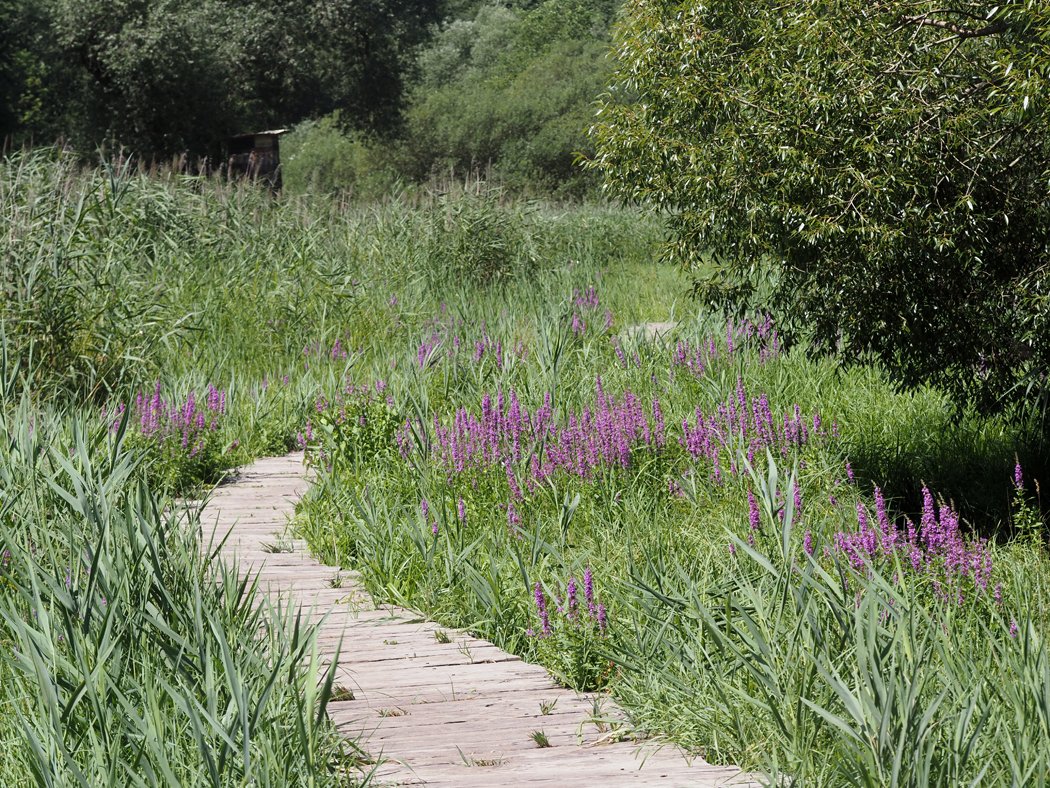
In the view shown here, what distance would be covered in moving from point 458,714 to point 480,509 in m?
2.15

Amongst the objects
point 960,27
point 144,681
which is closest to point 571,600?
point 144,681

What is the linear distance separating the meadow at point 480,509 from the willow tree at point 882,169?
533 mm

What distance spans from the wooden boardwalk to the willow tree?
239 centimetres

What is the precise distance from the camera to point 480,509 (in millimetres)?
5496

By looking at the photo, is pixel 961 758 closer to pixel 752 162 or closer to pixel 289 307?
pixel 752 162

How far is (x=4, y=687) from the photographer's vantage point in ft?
10.3

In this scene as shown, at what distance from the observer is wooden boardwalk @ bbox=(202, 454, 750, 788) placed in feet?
9.50

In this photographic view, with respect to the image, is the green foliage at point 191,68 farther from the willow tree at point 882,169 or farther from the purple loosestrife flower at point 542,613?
the purple loosestrife flower at point 542,613

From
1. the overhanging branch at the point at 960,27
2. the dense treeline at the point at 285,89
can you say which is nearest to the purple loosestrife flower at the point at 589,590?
the overhanging branch at the point at 960,27

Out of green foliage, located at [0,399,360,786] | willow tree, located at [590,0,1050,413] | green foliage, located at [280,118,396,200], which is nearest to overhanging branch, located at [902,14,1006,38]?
willow tree, located at [590,0,1050,413]

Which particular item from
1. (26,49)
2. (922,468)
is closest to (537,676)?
(922,468)

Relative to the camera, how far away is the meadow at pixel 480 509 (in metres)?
2.68

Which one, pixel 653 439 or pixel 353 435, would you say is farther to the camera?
pixel 353 435

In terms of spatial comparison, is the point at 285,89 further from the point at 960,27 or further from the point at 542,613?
the point at 542,613
